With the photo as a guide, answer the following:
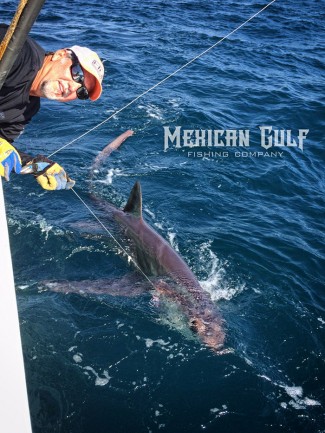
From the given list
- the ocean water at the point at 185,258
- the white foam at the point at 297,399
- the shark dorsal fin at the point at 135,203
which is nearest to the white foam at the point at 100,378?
the ocean water at the point at 185,258

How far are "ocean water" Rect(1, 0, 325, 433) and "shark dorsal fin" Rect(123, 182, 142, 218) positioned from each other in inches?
27.9

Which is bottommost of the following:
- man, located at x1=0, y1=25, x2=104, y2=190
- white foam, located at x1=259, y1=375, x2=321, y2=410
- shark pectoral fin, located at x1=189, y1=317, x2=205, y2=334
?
white foam, located at x1=259, y1=375, x2=321, y2=410

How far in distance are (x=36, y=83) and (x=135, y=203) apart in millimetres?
3350

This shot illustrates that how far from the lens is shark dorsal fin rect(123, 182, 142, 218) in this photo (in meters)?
6.84

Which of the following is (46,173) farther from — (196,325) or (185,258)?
(185,258)

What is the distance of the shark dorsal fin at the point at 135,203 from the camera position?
6.84 m

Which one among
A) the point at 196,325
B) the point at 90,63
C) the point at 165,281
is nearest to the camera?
the point at 90,63

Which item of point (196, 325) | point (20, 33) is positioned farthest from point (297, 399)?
point (20, 33)

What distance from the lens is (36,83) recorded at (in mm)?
3955

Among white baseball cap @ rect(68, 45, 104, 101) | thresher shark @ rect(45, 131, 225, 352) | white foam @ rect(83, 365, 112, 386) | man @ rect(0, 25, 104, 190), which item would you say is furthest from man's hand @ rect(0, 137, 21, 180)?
thresher shark @ rect(45, 131, 225, 352)

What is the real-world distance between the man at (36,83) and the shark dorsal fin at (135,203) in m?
2.64

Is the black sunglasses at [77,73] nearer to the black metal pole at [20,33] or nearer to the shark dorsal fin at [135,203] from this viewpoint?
the black metal pole at [20,33]

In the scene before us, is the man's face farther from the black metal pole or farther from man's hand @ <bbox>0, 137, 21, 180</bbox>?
the black metal pole

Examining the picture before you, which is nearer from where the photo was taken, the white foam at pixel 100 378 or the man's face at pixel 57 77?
the man's face at pixel 57 77
